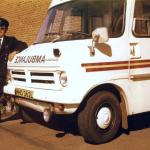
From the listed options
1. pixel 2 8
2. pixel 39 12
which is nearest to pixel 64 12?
pixel 39 12

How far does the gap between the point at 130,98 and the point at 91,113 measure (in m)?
0.72

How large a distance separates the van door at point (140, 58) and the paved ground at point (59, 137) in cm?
51

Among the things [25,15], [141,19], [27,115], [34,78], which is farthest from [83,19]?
[25,15]

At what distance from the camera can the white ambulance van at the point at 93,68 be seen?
5781 mm

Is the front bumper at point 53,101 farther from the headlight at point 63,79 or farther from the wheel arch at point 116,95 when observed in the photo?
the wheel arch at point 116,95

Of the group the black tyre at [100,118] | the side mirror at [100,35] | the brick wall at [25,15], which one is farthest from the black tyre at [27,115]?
the brick wall at [25,15]

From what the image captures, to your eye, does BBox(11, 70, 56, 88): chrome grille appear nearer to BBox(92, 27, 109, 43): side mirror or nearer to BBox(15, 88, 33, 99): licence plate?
BBox(15, 88, 33, 99): licence plate

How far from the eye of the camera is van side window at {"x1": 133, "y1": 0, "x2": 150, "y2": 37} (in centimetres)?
642

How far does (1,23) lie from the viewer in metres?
7.68

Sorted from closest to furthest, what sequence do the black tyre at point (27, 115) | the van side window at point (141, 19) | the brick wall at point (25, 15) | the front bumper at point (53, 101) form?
1. the front bumper at point (53, 101)
2. the van side window at point (141, 19)
3. the black tyre at point (27, 115)
4. the brick wall at point (25, 15)

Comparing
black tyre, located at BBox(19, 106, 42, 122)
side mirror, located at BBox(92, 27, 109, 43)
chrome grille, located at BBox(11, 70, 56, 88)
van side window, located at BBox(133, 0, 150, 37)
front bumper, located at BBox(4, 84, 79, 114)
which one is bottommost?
black tyre, located at BBox(19, 106, 42, 122)

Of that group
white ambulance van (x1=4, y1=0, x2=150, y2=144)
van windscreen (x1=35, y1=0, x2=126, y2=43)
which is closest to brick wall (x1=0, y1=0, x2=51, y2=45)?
van windscreen (x1=35, y1=0, x2=126, y2=43)

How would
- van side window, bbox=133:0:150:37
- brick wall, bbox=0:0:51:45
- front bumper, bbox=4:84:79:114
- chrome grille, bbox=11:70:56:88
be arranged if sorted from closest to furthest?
front bumper, bbox=4:84:79:114, chrome grille, bbox=11:70:56:88, van side window, bbox=133:0:150:37, brick wall, bbox=0:0:51:45

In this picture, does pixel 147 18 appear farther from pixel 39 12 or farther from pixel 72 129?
pixel 39 12
